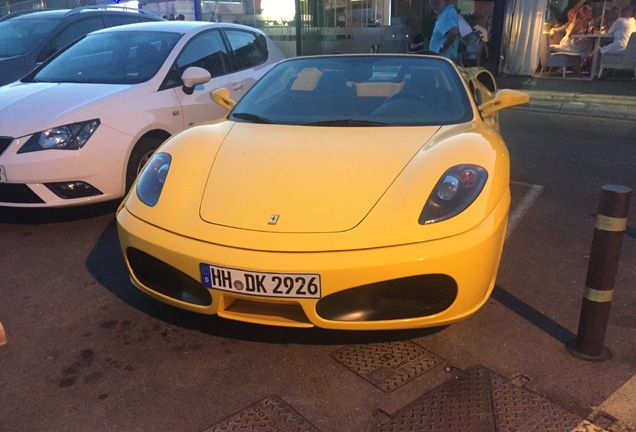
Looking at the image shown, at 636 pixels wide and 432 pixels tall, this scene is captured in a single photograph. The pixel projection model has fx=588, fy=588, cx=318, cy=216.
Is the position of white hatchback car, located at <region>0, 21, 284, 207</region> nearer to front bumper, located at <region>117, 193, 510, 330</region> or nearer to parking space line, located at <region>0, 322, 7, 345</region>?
parking space line, located at <region>0, 322, 7, 345</region>

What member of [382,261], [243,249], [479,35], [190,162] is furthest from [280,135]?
[479,35]

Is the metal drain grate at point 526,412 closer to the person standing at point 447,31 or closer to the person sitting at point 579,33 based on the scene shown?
the person standing at point 447,31

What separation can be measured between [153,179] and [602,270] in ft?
7.22

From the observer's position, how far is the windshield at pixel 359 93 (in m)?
3.55

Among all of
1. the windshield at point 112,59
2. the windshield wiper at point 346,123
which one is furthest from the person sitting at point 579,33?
the windshield wiper at point 346,123

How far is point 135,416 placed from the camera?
233 cm

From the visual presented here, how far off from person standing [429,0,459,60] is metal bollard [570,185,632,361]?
5.54 meters

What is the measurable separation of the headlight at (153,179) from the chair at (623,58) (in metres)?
10.3

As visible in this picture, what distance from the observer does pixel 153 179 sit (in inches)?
121

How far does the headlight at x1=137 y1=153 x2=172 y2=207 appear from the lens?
2.96 meters

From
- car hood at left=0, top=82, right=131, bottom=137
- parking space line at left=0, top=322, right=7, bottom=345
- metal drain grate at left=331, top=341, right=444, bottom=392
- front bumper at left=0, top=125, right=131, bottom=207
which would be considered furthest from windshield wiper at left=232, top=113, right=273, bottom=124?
parking space line at left=0, top=322, right=7, bottom=345

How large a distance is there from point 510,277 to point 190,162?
78.5 inches

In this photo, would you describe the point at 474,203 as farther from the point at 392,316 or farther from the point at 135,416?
the point at 135,416

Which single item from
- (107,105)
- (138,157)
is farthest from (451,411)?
(107,105)
